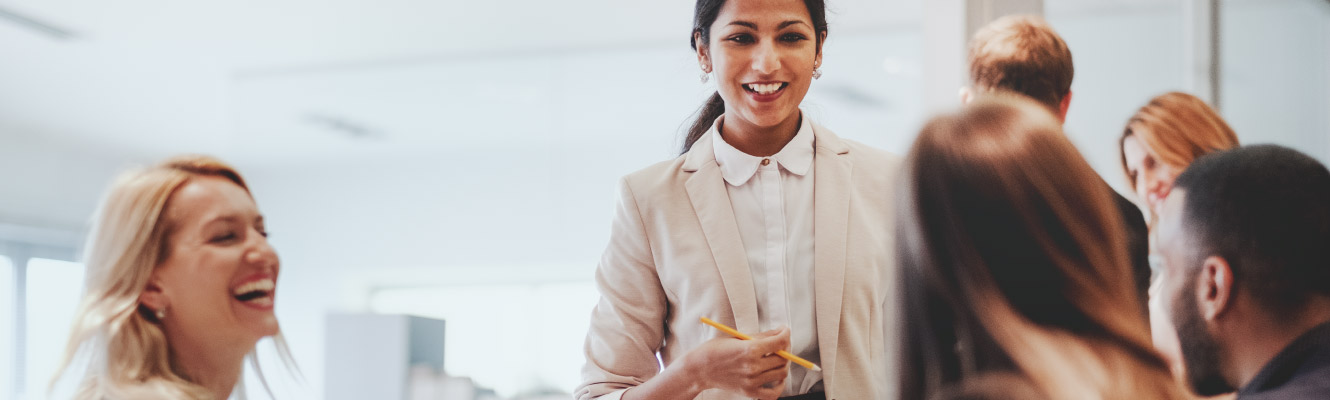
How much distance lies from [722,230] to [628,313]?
0.66ft

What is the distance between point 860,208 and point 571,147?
2850 mm

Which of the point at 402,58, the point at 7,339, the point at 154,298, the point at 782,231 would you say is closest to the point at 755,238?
the point at 782,231

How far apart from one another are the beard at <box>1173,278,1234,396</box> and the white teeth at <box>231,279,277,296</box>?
1307 mm

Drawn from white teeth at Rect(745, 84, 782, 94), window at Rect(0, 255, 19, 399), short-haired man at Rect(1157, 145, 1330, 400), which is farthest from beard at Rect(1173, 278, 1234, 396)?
window at Rect(0, 255, 19, 399)

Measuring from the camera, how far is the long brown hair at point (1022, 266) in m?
1.02

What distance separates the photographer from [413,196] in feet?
14.7

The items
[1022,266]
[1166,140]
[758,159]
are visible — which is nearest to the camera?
[1022,266]

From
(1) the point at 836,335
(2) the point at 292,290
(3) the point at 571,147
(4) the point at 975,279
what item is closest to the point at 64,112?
(2) the point at 292,290

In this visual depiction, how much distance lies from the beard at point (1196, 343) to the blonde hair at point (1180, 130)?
785 millimetres

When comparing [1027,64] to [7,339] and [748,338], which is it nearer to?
[748,338]

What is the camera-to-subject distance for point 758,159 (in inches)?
71.1

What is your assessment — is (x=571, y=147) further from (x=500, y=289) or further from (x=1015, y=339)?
(x=1015, y=339)

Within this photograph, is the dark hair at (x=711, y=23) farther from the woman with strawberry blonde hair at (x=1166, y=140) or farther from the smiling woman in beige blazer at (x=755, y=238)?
the woman with strawberry blonde hair at (x=1166, y=140)

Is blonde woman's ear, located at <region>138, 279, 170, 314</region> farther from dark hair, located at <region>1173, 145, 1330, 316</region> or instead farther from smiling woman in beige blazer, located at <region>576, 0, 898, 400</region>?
dark hair, located at <region>1173, 145, 1330, 316</region>
